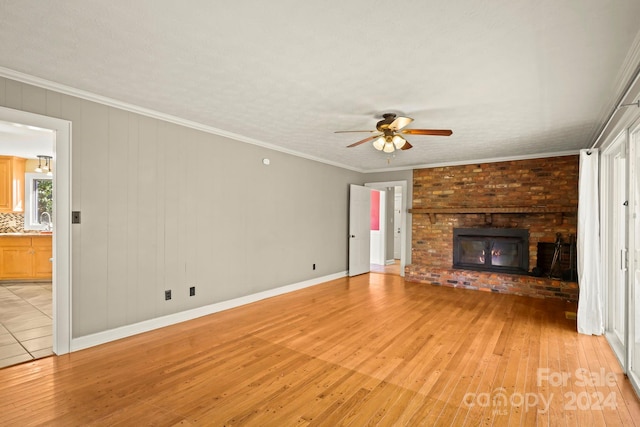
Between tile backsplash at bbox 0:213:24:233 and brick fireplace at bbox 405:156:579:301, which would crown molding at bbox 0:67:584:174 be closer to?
brick fireplace at bbox 405:156:579:301

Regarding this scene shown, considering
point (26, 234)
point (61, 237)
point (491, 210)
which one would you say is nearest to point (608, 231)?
point (491, 210)

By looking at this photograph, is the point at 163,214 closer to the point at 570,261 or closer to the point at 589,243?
the point at 589,243

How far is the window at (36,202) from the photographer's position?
6.79 meters

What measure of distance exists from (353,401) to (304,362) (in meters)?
0.72

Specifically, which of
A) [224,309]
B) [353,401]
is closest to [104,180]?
[224,309]

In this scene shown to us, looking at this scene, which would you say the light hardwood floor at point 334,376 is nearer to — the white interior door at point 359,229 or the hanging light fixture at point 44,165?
the white interior door at point 359,229

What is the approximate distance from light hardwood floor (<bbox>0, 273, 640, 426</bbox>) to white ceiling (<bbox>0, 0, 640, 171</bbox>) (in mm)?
2477

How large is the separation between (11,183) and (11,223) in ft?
2.82

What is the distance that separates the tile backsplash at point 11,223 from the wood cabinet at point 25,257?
2.55 feet

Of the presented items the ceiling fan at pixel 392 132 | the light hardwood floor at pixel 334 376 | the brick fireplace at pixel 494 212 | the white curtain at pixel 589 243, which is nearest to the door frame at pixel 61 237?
the light hardwood floor at pixel 334 376

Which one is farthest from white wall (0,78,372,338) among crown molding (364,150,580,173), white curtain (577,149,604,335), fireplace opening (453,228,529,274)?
white curtain (577,149,604,335)

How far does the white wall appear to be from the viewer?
3.17 meters

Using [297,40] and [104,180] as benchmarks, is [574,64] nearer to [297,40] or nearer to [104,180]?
[297,40]

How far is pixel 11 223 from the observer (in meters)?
6.75
